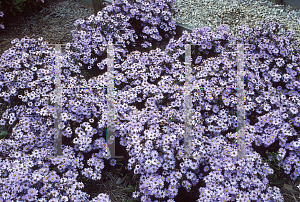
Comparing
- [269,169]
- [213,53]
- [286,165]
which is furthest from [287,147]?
[213,53]

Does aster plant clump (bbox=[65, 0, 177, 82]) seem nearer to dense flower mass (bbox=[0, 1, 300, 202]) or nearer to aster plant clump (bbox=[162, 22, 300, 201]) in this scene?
dense flower mass (bbox=[0, 1, 300, 202])

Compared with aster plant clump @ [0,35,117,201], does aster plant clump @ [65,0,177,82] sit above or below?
above

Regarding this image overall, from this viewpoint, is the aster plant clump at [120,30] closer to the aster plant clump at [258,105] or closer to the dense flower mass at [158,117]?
the dense flower mass at [158,117]

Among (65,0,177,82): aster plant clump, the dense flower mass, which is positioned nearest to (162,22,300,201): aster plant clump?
the dense flower mass

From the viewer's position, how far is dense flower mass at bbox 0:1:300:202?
2729mm

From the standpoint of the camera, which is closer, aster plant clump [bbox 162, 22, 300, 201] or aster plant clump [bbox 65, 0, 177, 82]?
aster plant clump [bbox 162, 22, 300, 201]

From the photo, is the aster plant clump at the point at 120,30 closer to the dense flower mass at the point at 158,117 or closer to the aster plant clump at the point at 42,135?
the dense flower mass at the point at 158,117

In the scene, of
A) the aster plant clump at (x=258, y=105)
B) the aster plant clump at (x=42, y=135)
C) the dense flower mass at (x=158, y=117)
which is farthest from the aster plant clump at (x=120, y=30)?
the aster plant clump at (x=258, y=105)

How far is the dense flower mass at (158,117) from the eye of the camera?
2.73 meters

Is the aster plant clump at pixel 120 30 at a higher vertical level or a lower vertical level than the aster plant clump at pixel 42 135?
higher

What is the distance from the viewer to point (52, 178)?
2721 mm

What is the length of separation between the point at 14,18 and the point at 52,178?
470cm

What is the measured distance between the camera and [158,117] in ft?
10.2

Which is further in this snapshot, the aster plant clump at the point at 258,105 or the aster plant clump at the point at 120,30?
the aster plant clump at the point at 120,30
